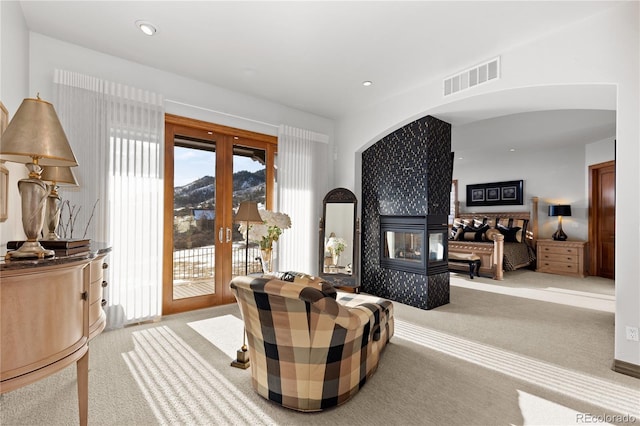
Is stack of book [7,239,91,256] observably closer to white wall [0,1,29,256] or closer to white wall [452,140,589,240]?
white wall [0,1,29,256]

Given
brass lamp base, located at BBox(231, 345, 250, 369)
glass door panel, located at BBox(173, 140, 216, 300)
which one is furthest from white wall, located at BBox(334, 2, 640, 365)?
glass door panel, located at BBox(173, 140, 216, 300)

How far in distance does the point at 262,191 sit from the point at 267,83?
156 cm

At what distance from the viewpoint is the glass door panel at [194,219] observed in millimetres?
3895

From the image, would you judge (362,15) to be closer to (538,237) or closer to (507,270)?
(507,270)

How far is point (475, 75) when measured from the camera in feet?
11.2

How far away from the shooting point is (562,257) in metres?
6.82

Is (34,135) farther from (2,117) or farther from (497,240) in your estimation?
(497,240)

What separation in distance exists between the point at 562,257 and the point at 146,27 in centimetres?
859

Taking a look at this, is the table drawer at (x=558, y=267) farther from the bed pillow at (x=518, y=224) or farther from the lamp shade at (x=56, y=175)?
the lamp shade at (x=56, y=175)

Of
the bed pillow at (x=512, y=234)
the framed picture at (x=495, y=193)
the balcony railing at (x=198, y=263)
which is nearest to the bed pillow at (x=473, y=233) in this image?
the bed pillow at (x=512, y=234)

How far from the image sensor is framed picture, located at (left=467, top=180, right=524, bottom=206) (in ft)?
25.8

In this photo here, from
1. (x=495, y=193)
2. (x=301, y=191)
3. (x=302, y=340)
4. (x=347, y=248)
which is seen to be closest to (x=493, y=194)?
(x=495, y=193)

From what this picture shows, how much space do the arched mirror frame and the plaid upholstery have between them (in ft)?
8.95

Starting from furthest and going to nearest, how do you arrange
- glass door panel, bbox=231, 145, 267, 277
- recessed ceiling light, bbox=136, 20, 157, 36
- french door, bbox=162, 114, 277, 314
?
1. glass door panel, bbox=231, 145, 267, 277
2. french door, bbox=162, 114, 277, 314
3. recessed ceiling light, bbox=136, 20, 157, 36
